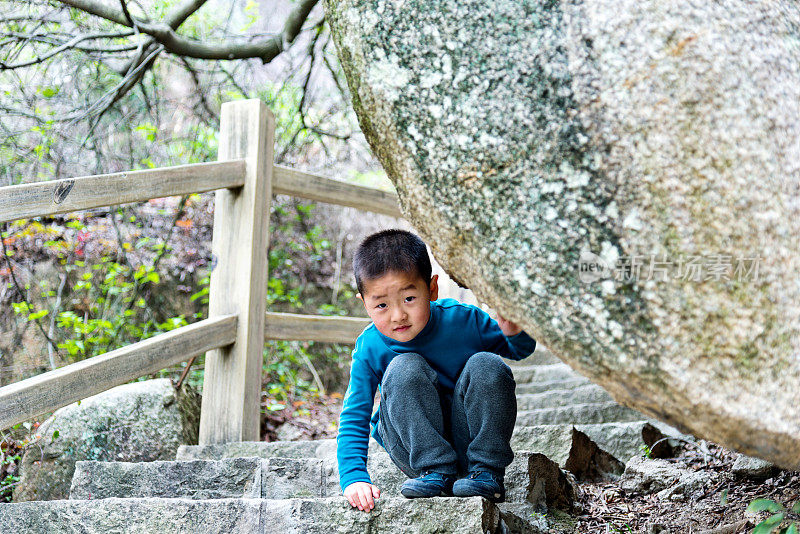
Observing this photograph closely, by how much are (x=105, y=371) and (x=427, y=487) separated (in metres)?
1.37

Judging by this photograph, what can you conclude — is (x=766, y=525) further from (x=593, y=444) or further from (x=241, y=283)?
(x=241, y=283)

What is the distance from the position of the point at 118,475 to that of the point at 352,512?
1222mm

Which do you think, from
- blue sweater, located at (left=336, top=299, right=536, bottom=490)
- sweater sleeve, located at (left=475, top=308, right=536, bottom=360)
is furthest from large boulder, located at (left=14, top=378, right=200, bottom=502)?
sweater sleeve, located at (left=475, top=308, right=536, bottom=360)

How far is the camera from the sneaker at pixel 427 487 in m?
2.02

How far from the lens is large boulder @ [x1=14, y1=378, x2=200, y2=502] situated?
3.25 m

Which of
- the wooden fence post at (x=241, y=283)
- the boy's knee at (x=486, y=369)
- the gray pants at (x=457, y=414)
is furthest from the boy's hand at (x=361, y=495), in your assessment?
the wooden fence post at (x=241, y=283)

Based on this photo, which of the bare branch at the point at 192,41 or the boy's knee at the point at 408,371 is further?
the bare branch at the point at 192,41

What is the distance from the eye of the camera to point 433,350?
7.51 feet

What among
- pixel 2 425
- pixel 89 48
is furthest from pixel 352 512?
pixel 89 48

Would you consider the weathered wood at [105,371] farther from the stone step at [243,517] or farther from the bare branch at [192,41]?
the bare branch at [192,41]

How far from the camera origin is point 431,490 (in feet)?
6.65

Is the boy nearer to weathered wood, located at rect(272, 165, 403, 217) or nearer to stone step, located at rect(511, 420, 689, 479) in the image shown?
stone step, located at rect(511, 420, 689, 479)

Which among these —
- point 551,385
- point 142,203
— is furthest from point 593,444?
point 142,203

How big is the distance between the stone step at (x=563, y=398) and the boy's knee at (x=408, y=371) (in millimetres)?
2013
